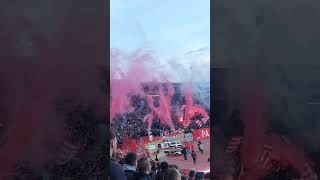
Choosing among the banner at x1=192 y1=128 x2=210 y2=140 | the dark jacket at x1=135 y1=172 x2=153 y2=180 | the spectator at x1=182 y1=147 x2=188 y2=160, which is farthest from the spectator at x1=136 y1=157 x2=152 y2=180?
the banner at x1=192 y1=128 x2=210 y2=140

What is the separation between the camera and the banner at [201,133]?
3.33 meters

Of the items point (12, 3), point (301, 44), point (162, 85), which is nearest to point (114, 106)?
point (162, 85)

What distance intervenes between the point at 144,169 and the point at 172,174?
21cm

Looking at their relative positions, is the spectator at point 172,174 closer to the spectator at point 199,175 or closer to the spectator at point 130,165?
the spectator at point 199,175

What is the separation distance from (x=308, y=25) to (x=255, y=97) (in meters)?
0.67

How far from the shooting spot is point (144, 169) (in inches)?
133

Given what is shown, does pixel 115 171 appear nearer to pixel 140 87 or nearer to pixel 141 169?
pixel 141 169

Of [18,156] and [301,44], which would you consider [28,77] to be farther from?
[301,44]

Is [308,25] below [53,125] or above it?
above

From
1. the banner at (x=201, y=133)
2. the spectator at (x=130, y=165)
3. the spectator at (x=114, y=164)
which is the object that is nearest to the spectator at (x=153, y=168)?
the spectator at (x=130, y=165)

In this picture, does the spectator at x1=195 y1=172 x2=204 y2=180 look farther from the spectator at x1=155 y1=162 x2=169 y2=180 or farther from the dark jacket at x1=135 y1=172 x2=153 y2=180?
the dark jacket at x1=135 y1=172 x2=153 y2=180

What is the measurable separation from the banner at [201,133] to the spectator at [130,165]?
1.50ft

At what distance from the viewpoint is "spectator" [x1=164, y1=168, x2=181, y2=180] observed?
11.0 ft

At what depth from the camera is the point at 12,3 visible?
329 cm
